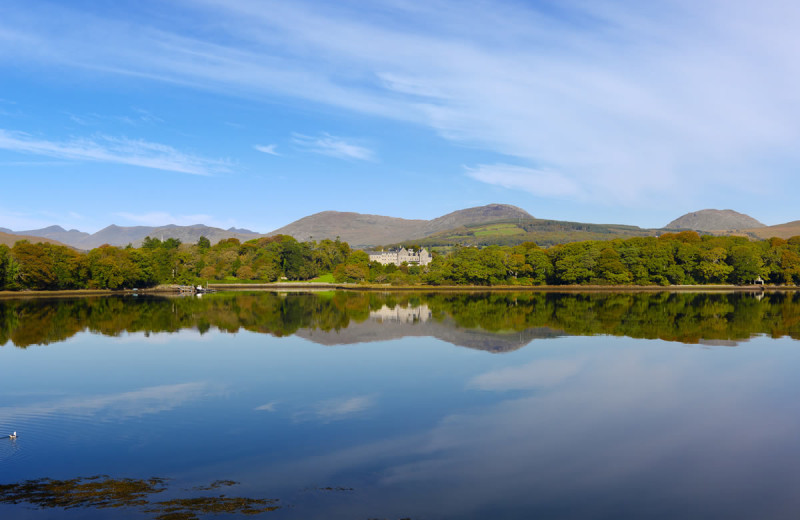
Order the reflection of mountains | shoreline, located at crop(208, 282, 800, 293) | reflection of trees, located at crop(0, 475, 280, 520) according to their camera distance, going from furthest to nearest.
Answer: shoreline, located at crop(208, 282, 800, 293) < the reflection of mountains < reflection of trees, located at crop(0, 475, 280, 520)

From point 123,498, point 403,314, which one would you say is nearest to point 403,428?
point 123,498

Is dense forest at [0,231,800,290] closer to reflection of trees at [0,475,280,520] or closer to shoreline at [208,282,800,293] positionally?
shoreline at [208,282,800,293]

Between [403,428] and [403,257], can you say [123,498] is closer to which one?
[403,428]

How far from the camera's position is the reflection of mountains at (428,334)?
31141 mm

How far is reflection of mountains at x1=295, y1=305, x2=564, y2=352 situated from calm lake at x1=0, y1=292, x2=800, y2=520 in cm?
49

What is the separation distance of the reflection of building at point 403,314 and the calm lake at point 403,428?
13.8 meters

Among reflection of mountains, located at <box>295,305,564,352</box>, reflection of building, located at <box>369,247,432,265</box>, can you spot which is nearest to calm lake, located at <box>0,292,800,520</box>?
reflection of mountains, located at <box>295,305,564,352</box>

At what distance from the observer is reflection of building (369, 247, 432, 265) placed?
155 m

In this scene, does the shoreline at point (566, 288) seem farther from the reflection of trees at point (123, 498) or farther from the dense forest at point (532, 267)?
the reflection of trees at point (123, 498)

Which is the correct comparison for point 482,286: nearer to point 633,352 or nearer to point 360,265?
point 360,265

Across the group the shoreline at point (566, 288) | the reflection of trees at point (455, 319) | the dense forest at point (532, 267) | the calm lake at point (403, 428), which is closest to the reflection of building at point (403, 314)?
the reflection of trees at point (455, 319)

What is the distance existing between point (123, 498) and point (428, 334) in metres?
26.0

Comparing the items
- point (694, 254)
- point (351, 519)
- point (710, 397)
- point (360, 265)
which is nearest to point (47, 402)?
point (351, 519)

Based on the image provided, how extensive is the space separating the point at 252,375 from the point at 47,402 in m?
7.02
